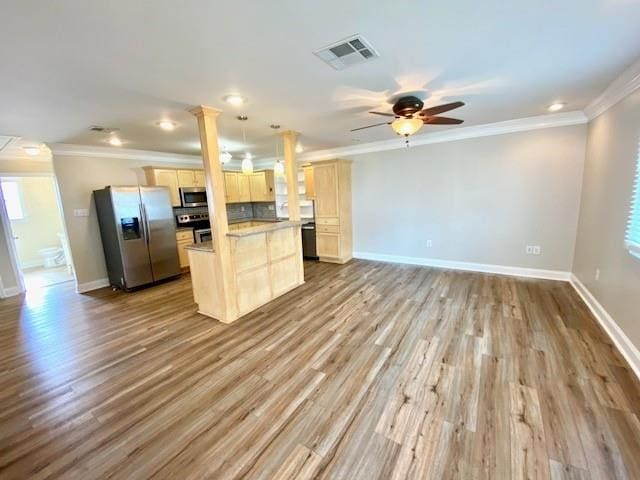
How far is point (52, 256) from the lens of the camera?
22.4 feet

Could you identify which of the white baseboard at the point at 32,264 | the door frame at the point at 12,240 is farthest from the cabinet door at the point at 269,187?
the white baseboard at the point at 32,264

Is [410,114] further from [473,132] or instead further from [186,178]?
[186,178]

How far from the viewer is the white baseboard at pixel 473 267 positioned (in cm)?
430

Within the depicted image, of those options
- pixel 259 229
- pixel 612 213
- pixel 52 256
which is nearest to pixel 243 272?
pixel 259 229

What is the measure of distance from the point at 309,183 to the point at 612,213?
4.72m

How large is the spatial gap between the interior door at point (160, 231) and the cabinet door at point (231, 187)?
1.76m

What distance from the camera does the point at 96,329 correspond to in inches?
131

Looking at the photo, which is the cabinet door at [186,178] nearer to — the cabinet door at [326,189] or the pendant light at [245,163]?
the pendant light at [245,163]

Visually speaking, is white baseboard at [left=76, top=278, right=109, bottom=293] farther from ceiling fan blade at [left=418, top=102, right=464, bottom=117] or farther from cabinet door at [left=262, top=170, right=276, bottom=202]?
ceiling fan blade at [left=418, top=102, right=464, bottom=117]

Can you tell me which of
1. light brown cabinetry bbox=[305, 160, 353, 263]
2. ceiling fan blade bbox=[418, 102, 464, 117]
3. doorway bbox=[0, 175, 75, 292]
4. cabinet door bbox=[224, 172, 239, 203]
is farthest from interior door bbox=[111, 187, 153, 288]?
ceiling fan blade bbox=[418, 102, 464, 117]

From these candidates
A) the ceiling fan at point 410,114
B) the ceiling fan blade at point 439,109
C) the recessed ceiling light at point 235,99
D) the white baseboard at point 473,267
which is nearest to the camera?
the ceiling fan blade at point 439,109

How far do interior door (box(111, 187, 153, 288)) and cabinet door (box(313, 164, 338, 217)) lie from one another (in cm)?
335

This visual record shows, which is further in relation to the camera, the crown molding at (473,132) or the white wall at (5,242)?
the white wall at (5,242)

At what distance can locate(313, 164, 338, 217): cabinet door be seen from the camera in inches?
223
